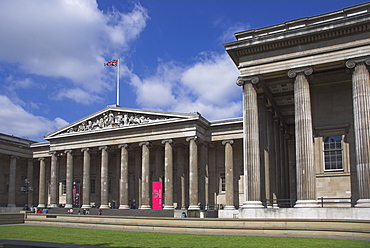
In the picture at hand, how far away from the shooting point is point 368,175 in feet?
80.5

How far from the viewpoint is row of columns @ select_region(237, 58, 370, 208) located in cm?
2498

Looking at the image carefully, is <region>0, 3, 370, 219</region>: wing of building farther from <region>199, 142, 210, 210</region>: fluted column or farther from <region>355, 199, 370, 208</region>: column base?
<region>199, 142, 210, 210</region>: fluted column

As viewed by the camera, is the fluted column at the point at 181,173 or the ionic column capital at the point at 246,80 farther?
the fluted column at the point at 181,173

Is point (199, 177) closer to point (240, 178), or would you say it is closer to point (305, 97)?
point (240, 178)

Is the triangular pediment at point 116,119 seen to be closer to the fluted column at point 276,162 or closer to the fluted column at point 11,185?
the fluted column at point 11,185

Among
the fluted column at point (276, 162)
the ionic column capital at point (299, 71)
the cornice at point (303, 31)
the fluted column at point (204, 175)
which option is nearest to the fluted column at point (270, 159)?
the fluted column at point (276, 162)

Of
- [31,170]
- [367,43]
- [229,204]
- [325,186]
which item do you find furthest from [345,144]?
[31,170]

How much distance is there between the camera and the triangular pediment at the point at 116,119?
49.8 metres

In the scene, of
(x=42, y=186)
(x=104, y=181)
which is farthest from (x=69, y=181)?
(x=42, y=186)

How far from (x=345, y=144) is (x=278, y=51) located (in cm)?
833

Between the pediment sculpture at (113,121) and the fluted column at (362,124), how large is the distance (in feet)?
90.9

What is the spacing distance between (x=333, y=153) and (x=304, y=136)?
4310 millimetres

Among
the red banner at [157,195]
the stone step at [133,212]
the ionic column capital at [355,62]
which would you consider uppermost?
the ionic column capital at [355,62]

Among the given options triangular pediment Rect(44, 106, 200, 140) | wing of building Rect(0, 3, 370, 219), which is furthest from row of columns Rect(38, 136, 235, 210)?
triangular pediment Rect(44, 106, 200, 140)
